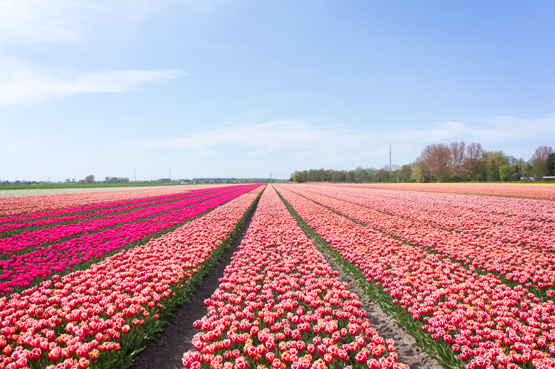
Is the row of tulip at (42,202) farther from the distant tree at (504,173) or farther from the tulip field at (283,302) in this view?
the distant tree at (504,173)

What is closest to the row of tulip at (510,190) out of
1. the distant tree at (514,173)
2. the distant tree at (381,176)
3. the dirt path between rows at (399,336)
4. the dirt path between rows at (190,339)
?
the dirt path between rows at (399,336)

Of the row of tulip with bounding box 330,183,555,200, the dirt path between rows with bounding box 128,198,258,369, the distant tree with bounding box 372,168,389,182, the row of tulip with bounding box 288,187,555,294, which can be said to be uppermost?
the distant tree with bounding box 372,168,389,182

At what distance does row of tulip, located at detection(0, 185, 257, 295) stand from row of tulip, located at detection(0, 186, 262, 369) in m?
0.61

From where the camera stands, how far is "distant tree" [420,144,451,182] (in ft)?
309

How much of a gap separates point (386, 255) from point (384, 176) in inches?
5842

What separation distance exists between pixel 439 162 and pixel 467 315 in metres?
104

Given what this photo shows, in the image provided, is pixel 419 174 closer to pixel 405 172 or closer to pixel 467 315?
pixel 405 172

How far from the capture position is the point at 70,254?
8148 millimetres

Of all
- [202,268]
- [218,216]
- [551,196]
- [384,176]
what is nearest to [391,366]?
[202,268]

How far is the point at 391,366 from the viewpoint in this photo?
3.04 meters

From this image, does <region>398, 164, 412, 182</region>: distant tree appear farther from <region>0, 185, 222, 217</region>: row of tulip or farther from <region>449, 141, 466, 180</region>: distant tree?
<region>0, 185, 222, 217</region>: row of tulip

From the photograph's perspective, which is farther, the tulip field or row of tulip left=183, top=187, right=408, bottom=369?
the tulip field

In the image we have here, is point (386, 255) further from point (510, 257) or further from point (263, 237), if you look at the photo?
point (263, 237)

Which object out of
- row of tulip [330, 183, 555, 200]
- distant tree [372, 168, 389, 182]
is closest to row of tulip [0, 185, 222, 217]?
row of tulip [330, 183, 555, 200]
